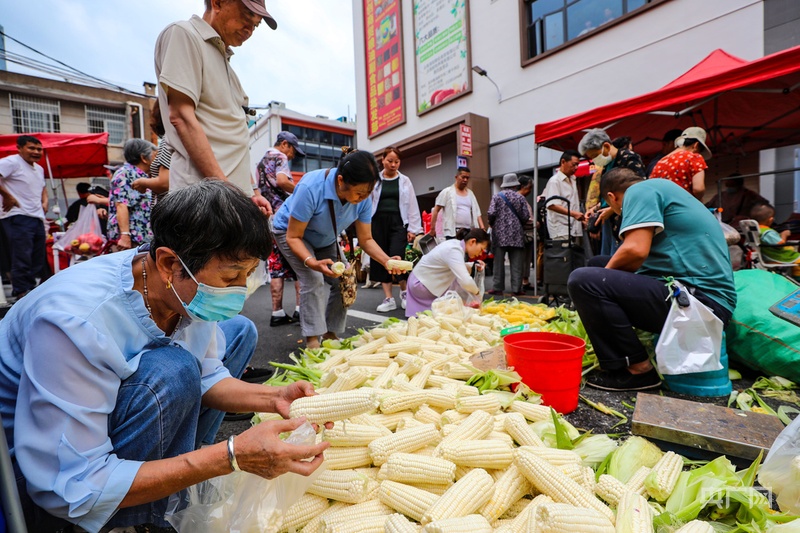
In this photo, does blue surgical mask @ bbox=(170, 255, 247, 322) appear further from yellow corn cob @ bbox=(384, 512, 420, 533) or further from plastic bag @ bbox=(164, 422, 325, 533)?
yellow corn cob @ bbox=(384, 512, 420, 533)

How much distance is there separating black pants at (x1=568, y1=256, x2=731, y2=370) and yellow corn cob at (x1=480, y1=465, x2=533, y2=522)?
63.6 inches

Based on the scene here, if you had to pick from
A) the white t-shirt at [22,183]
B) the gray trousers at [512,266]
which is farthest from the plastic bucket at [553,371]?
the white t-shirt at [22,183]

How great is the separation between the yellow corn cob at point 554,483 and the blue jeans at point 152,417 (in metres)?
1.17

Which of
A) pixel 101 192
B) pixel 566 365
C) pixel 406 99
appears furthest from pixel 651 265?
pixel 406 99

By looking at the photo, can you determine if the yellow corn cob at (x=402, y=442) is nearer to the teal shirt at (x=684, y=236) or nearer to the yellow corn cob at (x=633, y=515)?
the yellow corn cob at (x=633, y=515)

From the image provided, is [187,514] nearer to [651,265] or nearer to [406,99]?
[651,265]

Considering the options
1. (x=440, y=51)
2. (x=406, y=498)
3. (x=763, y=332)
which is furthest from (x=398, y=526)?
(x=440, y=51)

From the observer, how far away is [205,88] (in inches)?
93.7

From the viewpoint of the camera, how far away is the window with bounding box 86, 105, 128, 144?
21.6 metres

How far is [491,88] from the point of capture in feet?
36.3

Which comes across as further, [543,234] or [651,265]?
[543,234]

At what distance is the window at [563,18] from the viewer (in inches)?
332

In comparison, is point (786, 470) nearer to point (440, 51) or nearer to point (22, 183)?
point (22, 183)

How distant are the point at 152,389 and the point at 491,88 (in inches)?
462
